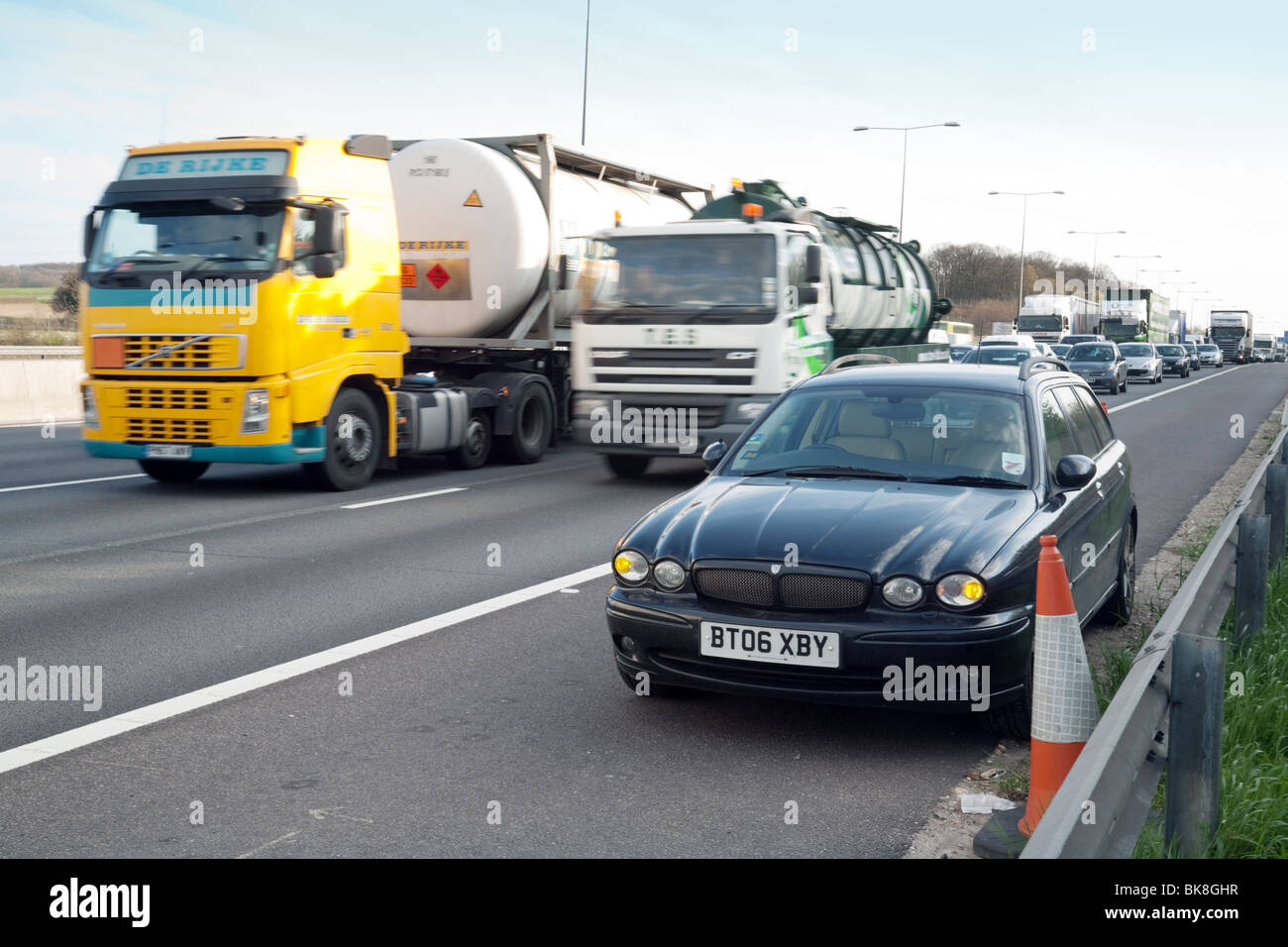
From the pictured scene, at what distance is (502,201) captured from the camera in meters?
15.3

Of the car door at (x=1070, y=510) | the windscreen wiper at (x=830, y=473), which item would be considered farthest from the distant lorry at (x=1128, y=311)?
the windscreen wiper at (x=830, y=473)

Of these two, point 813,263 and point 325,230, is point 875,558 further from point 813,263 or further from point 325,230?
point 813,263

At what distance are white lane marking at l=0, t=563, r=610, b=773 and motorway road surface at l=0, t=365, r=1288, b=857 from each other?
2.5 inches

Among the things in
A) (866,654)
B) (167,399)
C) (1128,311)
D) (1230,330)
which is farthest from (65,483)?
(1230,330)

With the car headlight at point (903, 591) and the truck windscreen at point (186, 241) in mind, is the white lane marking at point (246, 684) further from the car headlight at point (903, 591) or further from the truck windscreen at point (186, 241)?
the truck windscreen at point (186, 241)

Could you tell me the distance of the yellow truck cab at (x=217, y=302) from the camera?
12.0 meters

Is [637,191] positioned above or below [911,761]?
above

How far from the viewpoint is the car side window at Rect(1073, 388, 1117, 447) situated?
756 cm

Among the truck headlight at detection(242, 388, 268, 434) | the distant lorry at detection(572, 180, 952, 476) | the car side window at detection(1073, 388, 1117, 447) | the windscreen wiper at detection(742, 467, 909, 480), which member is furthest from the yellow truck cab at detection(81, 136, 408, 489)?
the car side window at detection(1073, 388, 1117, 447)

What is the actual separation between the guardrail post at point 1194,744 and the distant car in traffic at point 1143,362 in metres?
50.2

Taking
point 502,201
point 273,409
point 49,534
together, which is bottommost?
point 49,534
